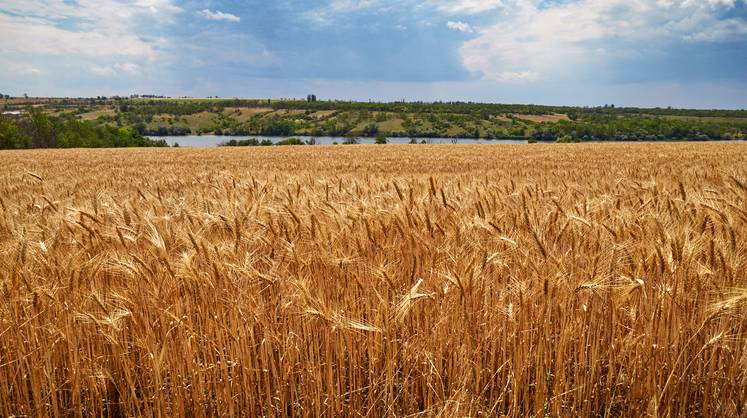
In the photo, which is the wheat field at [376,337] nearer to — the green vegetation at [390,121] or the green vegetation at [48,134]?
the green vegetation at [48,134]

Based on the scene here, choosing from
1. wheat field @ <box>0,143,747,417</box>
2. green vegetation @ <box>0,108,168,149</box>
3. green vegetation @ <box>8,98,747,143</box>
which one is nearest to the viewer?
wheat field @ <box>0,143,747,417</box>

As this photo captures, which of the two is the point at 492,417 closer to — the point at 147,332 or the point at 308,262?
the point at 308,262

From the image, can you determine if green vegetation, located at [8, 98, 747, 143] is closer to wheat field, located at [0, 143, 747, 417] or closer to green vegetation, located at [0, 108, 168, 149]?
green vegetation, located at [0, 108, 168, 149]

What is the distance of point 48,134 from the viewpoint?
71.4 m

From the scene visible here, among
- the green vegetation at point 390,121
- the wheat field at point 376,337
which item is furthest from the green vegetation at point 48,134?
the wheat field at point 376,337

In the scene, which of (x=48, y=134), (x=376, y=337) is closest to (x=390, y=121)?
(x=48, y=134)

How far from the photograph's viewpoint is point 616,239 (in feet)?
8.86

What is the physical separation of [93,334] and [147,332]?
0.99 feet

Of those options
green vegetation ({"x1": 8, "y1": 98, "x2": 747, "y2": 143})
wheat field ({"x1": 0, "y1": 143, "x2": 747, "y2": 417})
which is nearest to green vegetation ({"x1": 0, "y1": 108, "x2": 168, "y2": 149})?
green vegetation ({"x1": 8, "y1": 98, "x2": 747, "y2": 143})

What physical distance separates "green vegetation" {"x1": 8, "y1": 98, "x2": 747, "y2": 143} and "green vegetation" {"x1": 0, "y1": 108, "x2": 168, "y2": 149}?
20090 mm

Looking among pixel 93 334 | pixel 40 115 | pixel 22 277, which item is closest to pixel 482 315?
pixel 93 334

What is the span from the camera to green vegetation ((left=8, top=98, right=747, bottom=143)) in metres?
101

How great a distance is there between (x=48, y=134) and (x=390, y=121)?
3694 inches

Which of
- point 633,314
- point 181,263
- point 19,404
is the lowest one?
point 19,404
